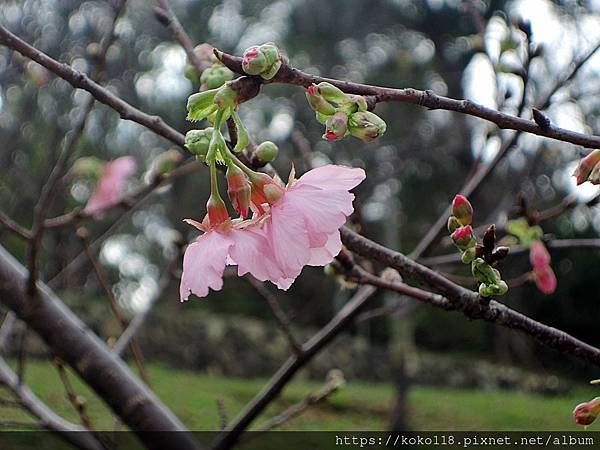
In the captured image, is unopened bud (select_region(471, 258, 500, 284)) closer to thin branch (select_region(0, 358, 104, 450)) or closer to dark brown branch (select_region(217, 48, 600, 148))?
dark brown branch (select_region(217, 48, 600, 148))

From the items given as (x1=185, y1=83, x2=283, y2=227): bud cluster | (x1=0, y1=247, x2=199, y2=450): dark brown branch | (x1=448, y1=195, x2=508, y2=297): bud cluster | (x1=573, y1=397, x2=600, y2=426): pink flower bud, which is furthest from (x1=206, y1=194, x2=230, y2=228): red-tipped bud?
(x1=0, y1=247, x2=199, y2=450): dark brown branch

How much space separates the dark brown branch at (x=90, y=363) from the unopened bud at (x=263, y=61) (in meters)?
0.52

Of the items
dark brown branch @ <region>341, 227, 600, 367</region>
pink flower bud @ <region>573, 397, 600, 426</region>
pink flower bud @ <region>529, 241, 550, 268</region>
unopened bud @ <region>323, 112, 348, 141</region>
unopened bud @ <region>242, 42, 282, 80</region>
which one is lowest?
pink flower bud @ <region>529, 241, 550, 268</region>

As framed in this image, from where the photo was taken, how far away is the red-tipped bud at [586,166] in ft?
1.32

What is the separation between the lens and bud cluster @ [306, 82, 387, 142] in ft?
1.10

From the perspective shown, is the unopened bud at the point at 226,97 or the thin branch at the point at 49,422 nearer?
the unopened bud at the point at 226,97

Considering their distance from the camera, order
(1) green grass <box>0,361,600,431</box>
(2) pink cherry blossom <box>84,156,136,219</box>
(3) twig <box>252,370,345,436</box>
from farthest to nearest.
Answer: (1) green grass <box>0,361,600,431</box>, (2) pink cherry blossom <box>84,156,136,219</box>, (3) twig <box>252,370,345,436</box>

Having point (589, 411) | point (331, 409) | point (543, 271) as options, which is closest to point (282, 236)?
point (589, 411)

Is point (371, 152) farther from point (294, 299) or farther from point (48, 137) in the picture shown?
point (294, 299)

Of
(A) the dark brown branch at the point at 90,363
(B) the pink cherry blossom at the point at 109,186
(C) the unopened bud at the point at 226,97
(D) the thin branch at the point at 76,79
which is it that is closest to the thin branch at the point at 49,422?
(A) the dark brown branch at the point at 90,363

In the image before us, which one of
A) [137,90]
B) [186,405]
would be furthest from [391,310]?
[137,90]

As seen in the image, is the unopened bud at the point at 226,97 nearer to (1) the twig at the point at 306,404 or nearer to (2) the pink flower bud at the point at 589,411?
(2) the pink flower bud at the point at 589,411

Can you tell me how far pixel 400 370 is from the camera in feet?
8.09

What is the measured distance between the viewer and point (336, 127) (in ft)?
1.10
